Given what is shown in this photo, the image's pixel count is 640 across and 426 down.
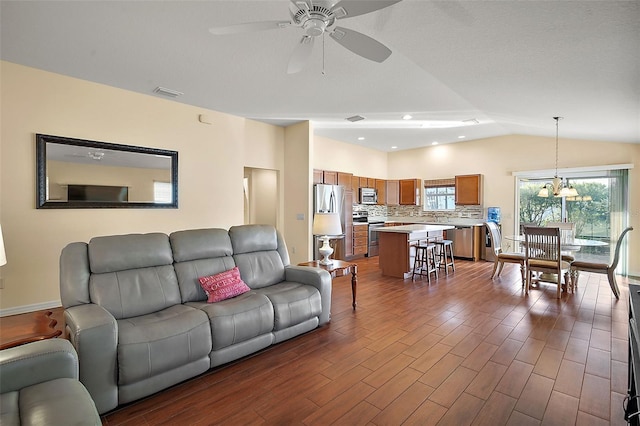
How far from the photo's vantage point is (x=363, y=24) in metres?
2.59

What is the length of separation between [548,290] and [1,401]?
236 inches

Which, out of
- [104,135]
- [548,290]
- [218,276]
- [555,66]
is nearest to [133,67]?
[104,135]

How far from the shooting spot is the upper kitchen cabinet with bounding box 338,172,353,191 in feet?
23.9

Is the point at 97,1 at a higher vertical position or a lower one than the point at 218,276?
higher

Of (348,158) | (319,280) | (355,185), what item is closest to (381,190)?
(355,185)

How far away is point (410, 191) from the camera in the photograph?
8.57 metres

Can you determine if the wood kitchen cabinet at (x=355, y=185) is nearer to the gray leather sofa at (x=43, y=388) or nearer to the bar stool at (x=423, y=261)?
the bar stool at (x=423, y=261)

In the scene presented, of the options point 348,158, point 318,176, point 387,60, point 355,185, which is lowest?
point 355,185

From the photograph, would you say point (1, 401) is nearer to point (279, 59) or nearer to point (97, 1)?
point (97, 1)

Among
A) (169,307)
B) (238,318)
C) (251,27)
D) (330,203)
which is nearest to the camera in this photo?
(251,27)

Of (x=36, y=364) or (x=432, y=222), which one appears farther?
(x=432, y=222)

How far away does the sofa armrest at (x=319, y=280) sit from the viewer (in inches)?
126

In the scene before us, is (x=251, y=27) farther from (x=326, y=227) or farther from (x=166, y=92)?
(x=166, y=92)

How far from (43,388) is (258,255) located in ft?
6.88
